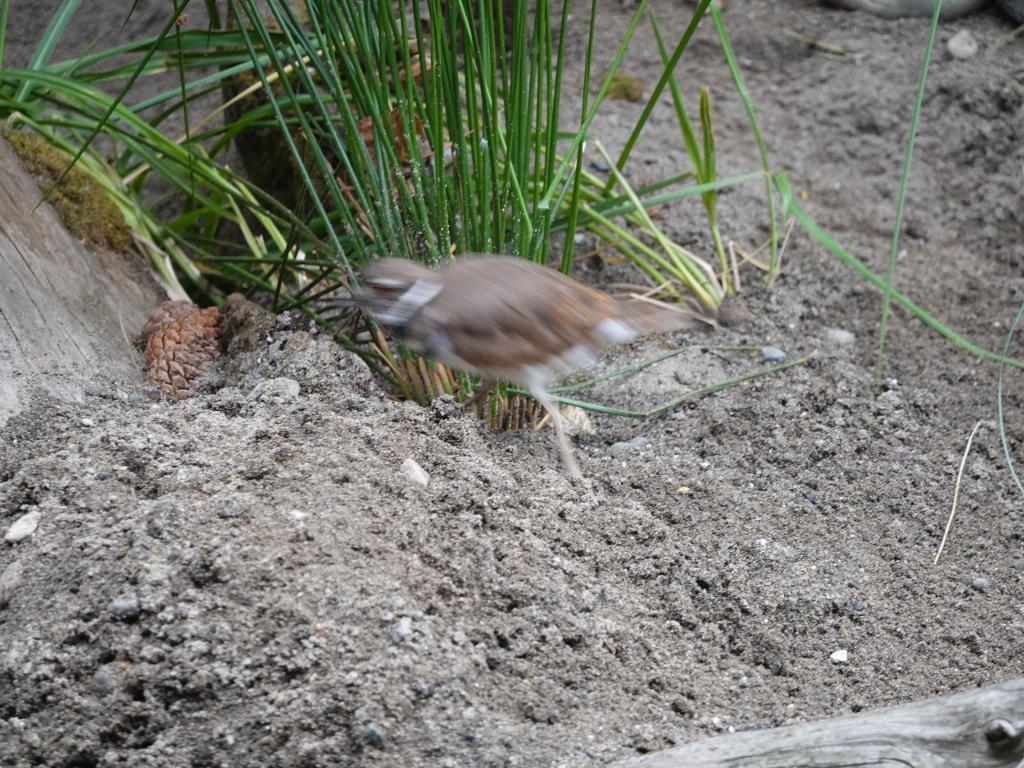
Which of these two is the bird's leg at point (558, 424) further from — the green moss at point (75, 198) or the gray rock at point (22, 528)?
the green moss at point (75, 198)

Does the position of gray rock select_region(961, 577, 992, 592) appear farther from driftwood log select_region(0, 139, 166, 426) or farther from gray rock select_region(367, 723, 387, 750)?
driftwood log select_region(0, 139, 166, 426)

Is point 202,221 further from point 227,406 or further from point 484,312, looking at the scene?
point 484,312

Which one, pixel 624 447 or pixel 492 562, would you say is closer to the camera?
pixel 492 562

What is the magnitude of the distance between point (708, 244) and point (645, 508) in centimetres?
133

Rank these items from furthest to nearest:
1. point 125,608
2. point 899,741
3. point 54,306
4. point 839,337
A: point 839,337 < point 54,306 < point 125,608 < point 899,741

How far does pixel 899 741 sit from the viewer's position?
1421mm

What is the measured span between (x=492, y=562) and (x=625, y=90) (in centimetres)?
263

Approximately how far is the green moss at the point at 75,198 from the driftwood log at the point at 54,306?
3 cm

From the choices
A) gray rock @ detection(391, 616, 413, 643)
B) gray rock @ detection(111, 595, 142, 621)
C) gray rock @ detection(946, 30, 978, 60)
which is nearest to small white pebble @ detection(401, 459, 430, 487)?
gray rock @ detection(391, 616, 413, 643)

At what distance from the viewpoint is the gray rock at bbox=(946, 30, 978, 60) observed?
4.05 metres

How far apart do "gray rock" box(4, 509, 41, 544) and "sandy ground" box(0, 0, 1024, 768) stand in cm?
2

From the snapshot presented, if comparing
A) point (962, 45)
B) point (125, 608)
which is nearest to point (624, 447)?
point (125, 608)

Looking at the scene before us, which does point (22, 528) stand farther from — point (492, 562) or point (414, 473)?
point (492, 562)

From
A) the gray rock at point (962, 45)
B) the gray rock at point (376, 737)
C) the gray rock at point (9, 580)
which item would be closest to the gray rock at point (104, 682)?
the gray rock at point (9, 580)
